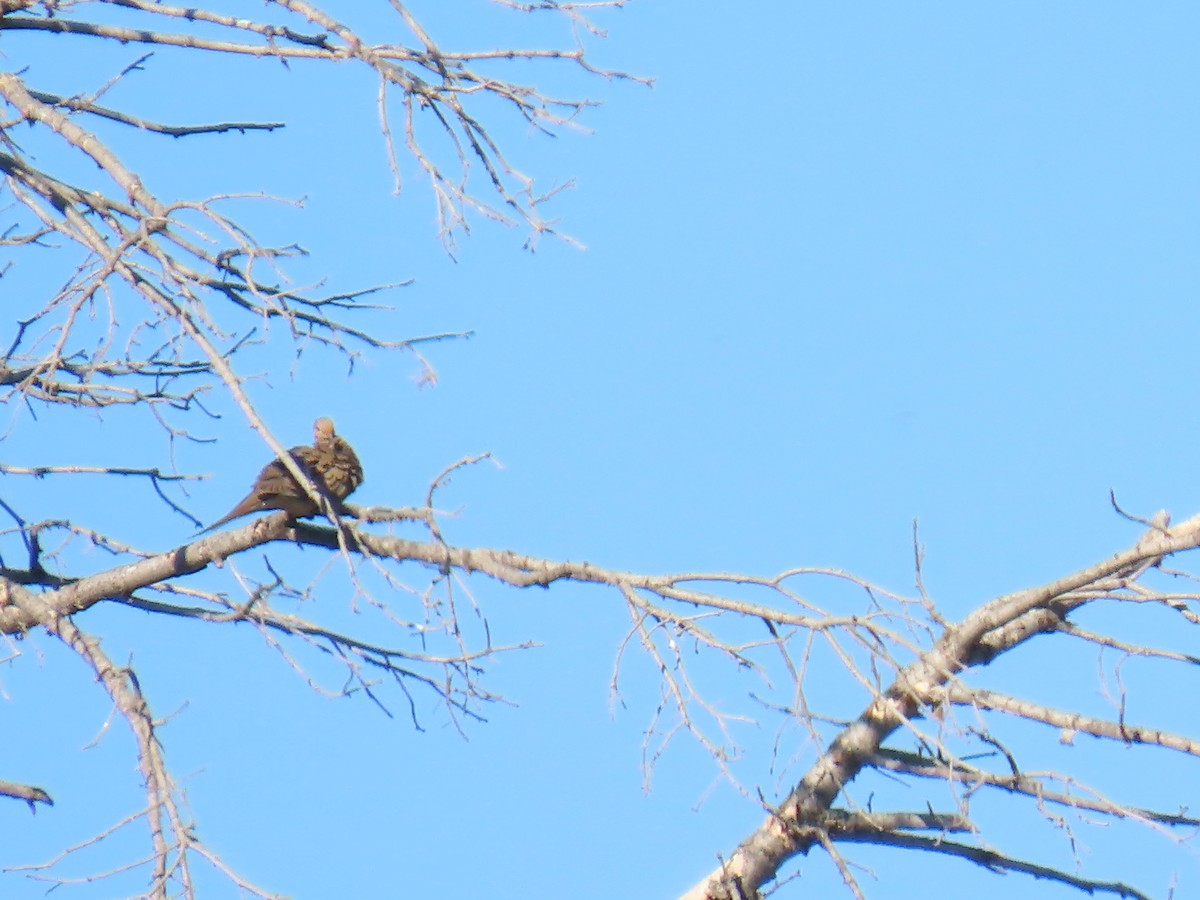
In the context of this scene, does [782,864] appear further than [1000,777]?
Yes

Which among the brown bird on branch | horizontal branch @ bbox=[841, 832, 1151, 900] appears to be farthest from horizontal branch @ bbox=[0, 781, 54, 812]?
horizontal branch @ bbox=[841, 832, 1151, 900]

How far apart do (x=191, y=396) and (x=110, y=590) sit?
2.57 feet

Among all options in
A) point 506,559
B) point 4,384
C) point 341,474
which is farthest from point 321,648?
point 4,384

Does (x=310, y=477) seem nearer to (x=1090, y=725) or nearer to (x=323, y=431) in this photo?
(x=323, y=431)

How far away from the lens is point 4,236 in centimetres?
588

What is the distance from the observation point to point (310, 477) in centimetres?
531

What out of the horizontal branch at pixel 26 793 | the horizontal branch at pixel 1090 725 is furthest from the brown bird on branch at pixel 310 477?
the horizontal branch at pixel 1090 725

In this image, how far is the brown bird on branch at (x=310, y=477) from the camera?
5.04 meters

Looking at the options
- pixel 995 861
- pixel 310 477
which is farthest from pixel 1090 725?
pixel 310 477

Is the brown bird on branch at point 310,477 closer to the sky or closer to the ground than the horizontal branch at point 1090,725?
closer to the sky

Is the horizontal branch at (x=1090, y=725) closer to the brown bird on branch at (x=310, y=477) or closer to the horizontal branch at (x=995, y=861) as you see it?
the horizontal branch at (x=995, y=861)

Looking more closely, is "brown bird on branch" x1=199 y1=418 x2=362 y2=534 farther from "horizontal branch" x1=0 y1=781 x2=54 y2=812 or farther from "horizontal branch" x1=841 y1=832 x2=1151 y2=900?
"horizontal branch" x1=841 y1=832 x2=1151 y2=900

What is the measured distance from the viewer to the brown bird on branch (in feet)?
16.5

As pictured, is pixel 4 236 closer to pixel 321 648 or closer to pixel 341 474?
pixel 341 474
